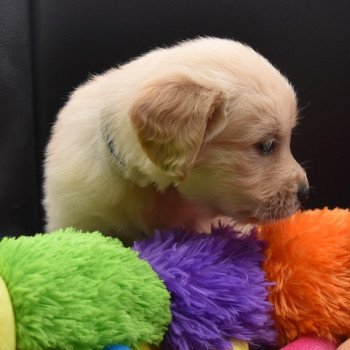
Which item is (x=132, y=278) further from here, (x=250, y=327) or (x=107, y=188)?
(x=107, y=188)

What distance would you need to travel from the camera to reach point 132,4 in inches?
78.7

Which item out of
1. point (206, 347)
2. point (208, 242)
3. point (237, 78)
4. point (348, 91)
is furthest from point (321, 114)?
point (206, 347)

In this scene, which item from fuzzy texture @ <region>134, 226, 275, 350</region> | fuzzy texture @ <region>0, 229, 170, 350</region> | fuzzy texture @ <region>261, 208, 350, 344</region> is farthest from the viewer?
fuzzy texture @ <region>261, 208, 350, 344</region>

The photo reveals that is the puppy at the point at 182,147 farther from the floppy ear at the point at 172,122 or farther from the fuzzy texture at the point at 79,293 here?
the fuzzy texture at the point at 79,293

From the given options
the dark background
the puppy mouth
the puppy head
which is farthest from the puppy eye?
the dark background

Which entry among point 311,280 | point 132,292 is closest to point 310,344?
point 311,280

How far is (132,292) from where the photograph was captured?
0.96 meters

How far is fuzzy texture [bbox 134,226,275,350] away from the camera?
3.45ft

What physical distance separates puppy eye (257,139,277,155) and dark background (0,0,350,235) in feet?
2.40

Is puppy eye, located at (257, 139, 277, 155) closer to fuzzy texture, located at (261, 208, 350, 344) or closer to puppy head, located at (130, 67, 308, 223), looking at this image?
puppy head, located at (130, 67, 308, 223)

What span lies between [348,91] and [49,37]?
101 cm

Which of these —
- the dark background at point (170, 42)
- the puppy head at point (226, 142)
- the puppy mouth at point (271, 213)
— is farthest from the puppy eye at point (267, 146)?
the dark background at point (170, 42)

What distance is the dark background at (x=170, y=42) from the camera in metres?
2.00

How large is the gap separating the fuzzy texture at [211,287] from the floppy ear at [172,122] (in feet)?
0.48
